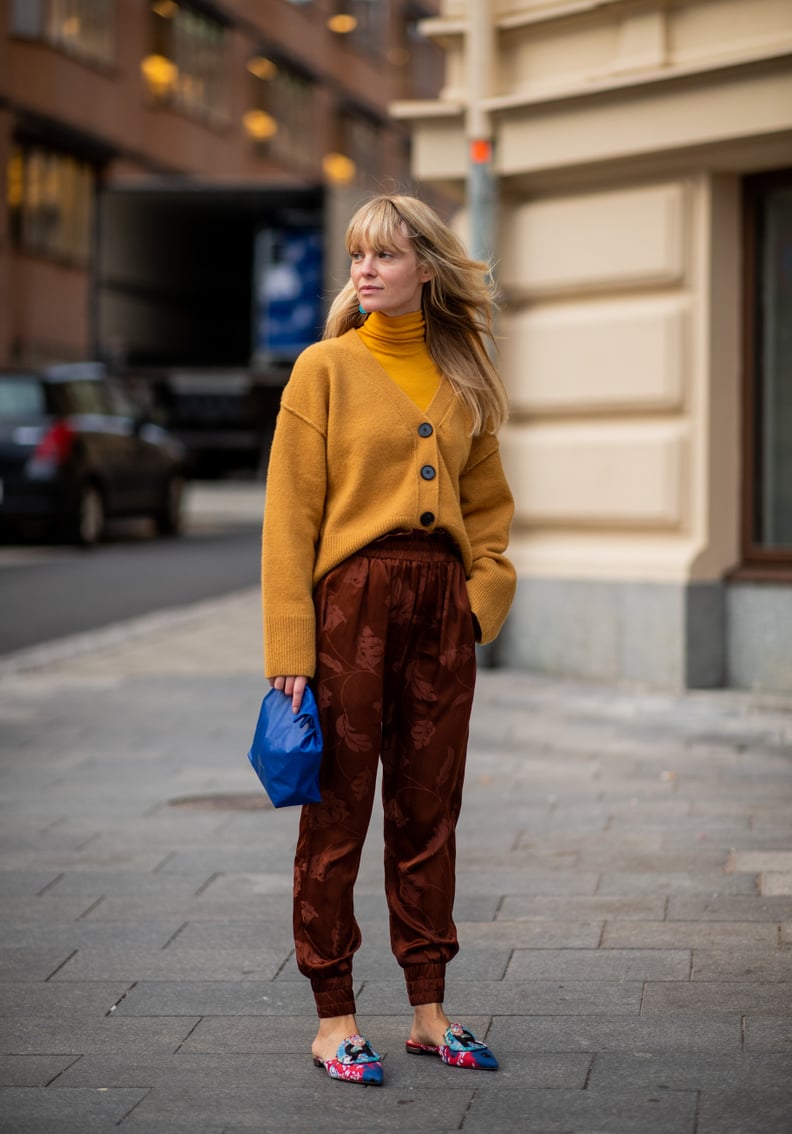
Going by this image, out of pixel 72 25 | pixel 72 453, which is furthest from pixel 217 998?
pixel 72 25

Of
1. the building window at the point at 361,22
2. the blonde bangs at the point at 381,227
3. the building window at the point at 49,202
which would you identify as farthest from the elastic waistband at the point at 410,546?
the building window at the point at 361,22

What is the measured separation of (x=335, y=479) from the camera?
3908 millimetres

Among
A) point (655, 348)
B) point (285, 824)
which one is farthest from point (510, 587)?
point (655, 348)

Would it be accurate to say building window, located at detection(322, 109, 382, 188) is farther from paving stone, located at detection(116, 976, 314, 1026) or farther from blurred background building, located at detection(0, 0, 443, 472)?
paving stone, located at detection(116, 976, 314, 1026)

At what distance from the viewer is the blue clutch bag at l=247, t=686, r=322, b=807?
3732 millimetres

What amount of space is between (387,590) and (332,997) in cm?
83

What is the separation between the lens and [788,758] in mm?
7473

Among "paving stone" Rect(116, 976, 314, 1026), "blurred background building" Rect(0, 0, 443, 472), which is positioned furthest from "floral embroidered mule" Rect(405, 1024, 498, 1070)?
"blurred background building" Rect(0, 0, 443, 472)

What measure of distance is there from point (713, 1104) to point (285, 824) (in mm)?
2999

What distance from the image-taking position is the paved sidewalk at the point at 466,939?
146 inches

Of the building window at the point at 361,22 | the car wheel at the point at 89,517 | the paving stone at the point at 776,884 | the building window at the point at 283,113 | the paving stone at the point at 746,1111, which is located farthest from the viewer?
the building window at the point at 361,22

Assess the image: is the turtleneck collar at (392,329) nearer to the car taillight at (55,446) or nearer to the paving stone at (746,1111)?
the paving stone at (746,1111)

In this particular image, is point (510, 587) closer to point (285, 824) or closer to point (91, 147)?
point (285, 824)

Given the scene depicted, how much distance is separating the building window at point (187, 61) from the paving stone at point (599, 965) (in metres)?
32.0
